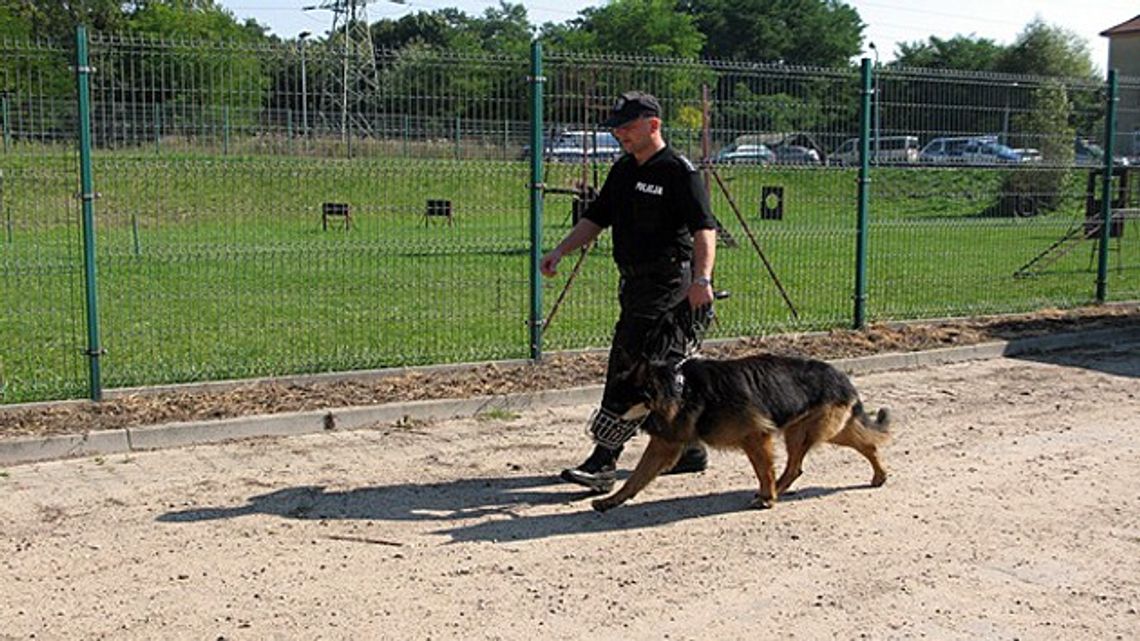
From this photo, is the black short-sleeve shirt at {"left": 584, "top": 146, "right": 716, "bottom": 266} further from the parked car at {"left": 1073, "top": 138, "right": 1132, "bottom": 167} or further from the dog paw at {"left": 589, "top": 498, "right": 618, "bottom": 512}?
the parked car at {"left": 1073, "top": 138, "right": 1132, "bottom": 167}

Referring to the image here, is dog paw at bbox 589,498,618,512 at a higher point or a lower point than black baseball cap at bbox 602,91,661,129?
lower

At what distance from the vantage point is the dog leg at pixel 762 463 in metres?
6.20

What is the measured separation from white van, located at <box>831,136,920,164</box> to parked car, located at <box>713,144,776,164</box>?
2.25ft

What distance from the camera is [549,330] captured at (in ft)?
35.1

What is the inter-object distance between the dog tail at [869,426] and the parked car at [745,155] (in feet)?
16.2

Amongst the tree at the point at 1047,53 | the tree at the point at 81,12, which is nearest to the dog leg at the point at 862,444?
the tree at the point at 81,12

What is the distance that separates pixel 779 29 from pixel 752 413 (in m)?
84.3

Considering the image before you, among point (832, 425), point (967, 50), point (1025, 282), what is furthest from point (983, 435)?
point (967, 50)

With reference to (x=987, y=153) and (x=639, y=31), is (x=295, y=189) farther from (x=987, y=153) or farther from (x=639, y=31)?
(x=639, y=31)

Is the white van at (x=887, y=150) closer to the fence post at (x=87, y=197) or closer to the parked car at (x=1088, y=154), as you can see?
the parked car at (x=1088, y=154)

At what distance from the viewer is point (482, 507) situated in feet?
20.6

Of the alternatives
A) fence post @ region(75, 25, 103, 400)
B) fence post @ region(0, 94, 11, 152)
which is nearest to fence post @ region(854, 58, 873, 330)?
fence post @ region(75, 25, 103, 400)

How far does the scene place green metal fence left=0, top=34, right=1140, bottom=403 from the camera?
8539mm

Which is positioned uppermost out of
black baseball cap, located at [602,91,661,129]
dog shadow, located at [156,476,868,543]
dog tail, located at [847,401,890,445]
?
black baseball cap, located at [602,91,661,129]
